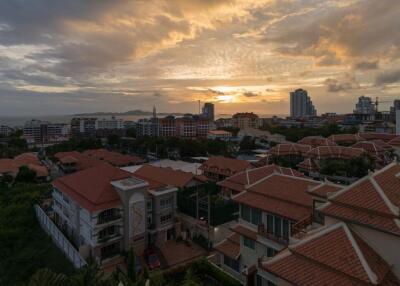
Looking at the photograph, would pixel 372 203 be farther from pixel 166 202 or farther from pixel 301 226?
pixel 166 202

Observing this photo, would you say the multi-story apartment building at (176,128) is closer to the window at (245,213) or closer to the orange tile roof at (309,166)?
the orange tile roof at (309,166)

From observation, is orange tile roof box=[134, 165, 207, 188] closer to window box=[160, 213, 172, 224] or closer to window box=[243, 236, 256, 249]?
window box=[160, 213, 172, 224]

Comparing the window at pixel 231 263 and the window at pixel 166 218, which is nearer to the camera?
the window at pixel 231 263

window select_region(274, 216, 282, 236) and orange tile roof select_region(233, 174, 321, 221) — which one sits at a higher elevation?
orange tile roof select_region(233, 174, 321, 221)

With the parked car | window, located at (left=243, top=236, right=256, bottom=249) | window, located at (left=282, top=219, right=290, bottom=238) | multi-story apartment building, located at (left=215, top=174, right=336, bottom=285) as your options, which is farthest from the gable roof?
the parked car

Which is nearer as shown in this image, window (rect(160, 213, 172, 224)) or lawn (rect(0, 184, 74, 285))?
lawn (rect(0, 184, 74, 285))

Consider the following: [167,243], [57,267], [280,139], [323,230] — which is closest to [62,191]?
[57,267]

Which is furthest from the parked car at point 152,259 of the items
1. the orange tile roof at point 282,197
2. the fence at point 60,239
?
the orange tile roof at point 282,197

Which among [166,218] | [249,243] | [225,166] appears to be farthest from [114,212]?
[225,166]
